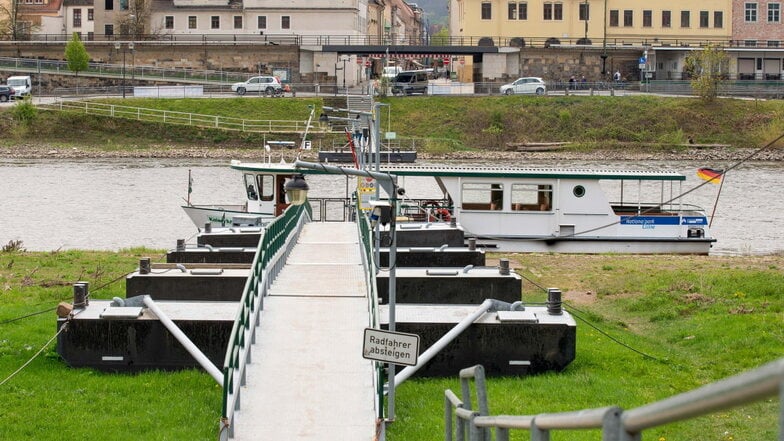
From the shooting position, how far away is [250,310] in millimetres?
15789

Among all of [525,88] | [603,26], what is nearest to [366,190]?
[525,88]

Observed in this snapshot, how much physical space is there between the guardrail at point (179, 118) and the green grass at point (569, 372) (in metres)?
63.1

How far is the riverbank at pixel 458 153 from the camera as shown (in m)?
84.8

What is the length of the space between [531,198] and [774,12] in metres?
85.0

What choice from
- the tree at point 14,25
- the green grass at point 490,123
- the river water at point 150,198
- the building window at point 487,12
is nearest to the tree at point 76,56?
the green grass at point 490,123

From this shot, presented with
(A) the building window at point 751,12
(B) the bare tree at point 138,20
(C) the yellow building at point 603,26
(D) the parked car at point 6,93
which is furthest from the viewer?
(B) the bare tree at point 138,20

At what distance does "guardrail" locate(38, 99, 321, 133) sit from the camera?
89.9 metres

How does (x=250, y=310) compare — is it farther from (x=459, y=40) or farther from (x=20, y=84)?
(x=459, y=40)

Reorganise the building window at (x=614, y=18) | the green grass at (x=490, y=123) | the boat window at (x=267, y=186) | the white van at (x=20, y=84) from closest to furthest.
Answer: the boat window at (x=267, y=186) < the green grass at (x=490, y=123) < the white van at (x=20, y=84) < the building window at (x=614, y=18)

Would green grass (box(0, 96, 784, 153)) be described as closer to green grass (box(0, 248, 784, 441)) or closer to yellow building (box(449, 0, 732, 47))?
yellow building (box(449, 0, 732, 47))

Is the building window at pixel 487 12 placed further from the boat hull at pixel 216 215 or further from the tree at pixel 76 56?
the boat hull at pixel 216 215

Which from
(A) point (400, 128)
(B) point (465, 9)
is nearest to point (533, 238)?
(A) point (400, 128)

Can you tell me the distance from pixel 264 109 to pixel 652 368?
256 ft

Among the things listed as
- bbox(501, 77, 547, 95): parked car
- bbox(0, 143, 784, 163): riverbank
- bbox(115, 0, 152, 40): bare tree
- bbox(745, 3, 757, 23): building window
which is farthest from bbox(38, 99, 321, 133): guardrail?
bbox(745, 3, 757, 23): building window
